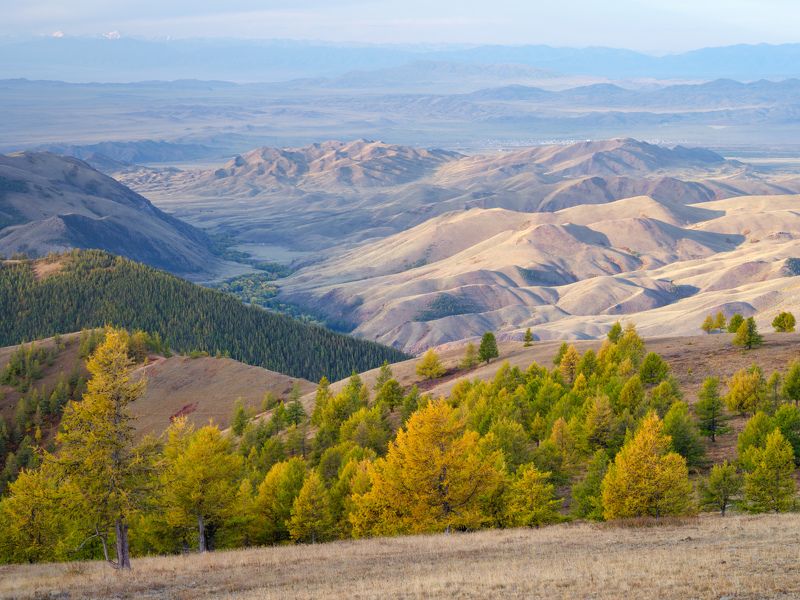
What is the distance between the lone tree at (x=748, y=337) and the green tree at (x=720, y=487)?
3478cm

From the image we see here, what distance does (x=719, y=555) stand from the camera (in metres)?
34.0

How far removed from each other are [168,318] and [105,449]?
148 meters

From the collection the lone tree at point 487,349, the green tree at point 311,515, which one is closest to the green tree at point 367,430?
the green tree at point 311,515

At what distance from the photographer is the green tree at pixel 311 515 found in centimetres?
5350

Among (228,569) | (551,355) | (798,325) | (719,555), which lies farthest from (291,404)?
(798,325)

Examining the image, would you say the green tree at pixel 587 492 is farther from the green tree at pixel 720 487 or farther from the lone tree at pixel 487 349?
the lone tree at pixel 487 349

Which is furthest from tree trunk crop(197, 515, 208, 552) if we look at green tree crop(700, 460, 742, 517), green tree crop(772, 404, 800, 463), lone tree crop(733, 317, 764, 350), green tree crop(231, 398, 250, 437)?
lone tree crop(733, 317, 764, 350)

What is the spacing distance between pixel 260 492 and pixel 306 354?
12302cm

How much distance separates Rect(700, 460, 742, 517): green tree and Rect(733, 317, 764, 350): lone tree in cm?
3478

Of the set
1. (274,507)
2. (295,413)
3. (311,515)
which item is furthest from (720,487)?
(295,413)

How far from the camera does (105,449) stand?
39406 mm

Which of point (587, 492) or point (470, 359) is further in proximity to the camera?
point (470, 359)

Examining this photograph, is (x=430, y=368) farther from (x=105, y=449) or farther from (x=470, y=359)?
(x=105, y=449)

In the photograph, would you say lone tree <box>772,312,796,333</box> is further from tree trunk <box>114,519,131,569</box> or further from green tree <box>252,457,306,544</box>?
tree trunk <box>114,519,131,569</box>
